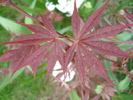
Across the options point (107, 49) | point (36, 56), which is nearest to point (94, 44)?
point (107, 49)

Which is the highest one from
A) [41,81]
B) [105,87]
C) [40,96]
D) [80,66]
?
[80,66]

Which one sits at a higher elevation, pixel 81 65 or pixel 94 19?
pixel 94 19

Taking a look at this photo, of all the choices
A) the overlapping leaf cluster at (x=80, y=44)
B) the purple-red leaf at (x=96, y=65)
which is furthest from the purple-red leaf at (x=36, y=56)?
the purple-red leaf at (x=96, y=65)

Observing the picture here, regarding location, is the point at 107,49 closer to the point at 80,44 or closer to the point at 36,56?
the point at 80,44

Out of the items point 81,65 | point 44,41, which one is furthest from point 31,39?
point 81,65

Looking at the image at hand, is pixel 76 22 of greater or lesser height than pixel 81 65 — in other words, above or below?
above

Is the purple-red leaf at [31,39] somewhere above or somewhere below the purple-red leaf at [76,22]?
below

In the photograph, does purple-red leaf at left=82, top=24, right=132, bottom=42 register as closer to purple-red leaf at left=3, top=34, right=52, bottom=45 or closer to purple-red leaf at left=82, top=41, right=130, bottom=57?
purple-red leaf at left=82, top=41, right=130, bottom=57

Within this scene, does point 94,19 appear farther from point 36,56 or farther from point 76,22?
point 36,56

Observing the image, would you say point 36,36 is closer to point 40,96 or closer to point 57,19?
point 57,19

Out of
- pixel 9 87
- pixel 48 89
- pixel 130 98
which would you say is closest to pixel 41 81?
pixel 48 89

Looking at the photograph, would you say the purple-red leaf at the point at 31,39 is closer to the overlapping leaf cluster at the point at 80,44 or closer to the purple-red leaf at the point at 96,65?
the overlapping leaf cluster at the point at 80,44
